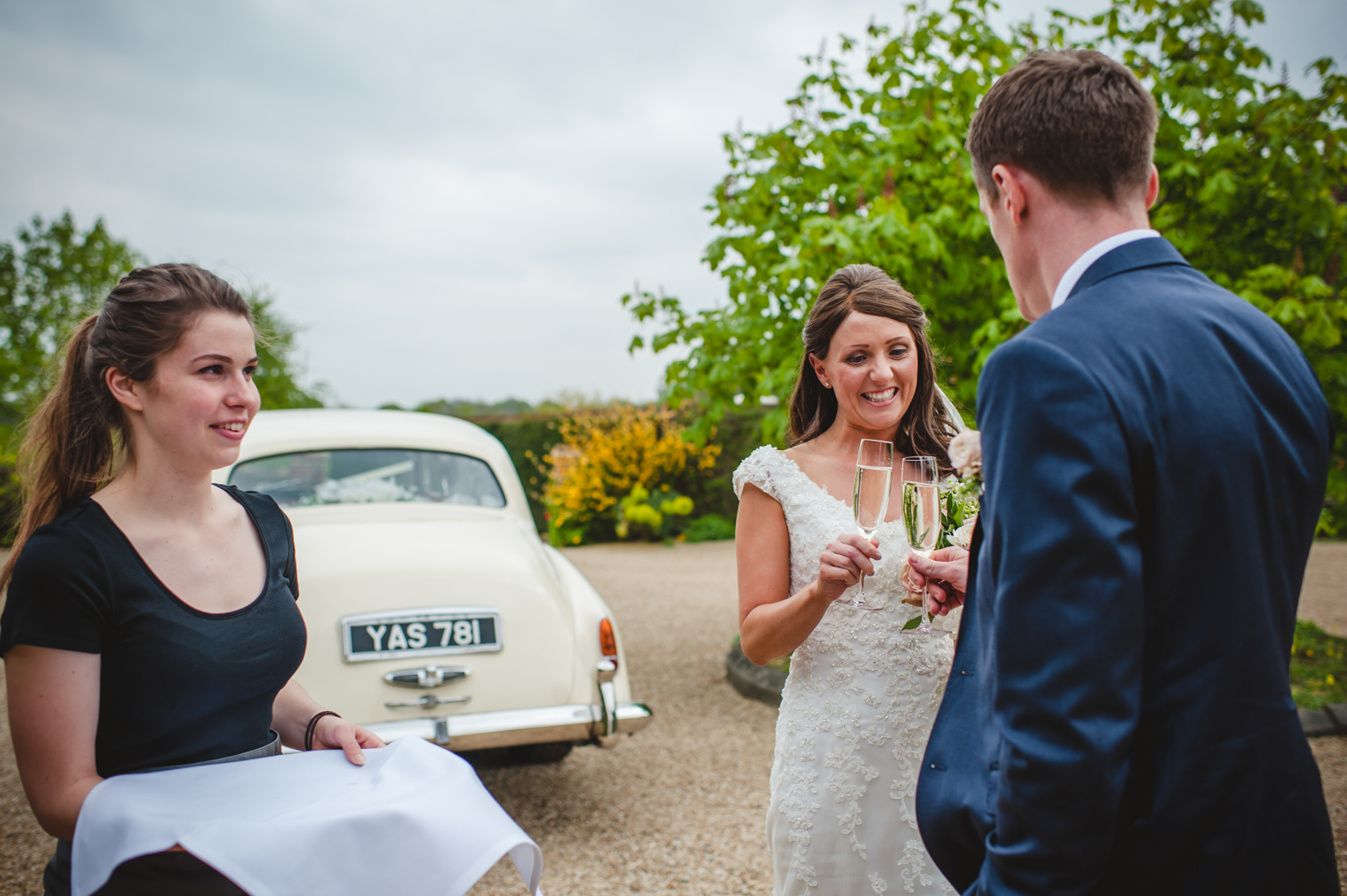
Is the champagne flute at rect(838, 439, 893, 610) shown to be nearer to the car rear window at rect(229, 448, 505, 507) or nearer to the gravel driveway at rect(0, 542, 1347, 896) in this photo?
the gravel driveway at rect(0, 542, 1347, 896)

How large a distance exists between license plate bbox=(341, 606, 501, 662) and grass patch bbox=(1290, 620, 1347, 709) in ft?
17.3

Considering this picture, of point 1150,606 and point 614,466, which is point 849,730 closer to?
point 1150,606

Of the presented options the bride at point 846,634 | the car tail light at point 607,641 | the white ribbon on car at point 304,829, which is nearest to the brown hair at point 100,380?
the white ribbon on car at point 304,829

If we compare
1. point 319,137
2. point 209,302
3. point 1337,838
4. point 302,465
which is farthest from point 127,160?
point 1337,838

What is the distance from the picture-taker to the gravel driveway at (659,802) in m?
3.80

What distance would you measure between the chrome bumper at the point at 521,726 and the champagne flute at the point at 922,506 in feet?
9.01

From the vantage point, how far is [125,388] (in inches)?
64.7

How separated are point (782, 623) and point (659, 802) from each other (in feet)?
10.1

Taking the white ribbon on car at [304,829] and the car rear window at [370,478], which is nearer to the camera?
the white ribbon on car at [304,829]

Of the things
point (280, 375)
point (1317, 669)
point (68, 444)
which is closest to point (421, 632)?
Result: point (68, 444)

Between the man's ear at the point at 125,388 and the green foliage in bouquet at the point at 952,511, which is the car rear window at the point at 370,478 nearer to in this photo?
the man's ear at the point at 125,388

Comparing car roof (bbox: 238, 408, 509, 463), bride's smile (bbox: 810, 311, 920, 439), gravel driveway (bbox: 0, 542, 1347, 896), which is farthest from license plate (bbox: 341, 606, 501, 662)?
bride's smile (bbox: 810, 311, 920, 439)

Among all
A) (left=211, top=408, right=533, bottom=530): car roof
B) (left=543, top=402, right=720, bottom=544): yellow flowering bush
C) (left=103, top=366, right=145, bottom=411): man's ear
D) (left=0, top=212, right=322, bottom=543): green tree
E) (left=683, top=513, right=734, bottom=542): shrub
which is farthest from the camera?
(left=683, top=513, right=734, bottom=542): shrub

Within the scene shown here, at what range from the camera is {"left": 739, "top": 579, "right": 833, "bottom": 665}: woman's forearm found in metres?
1.98
